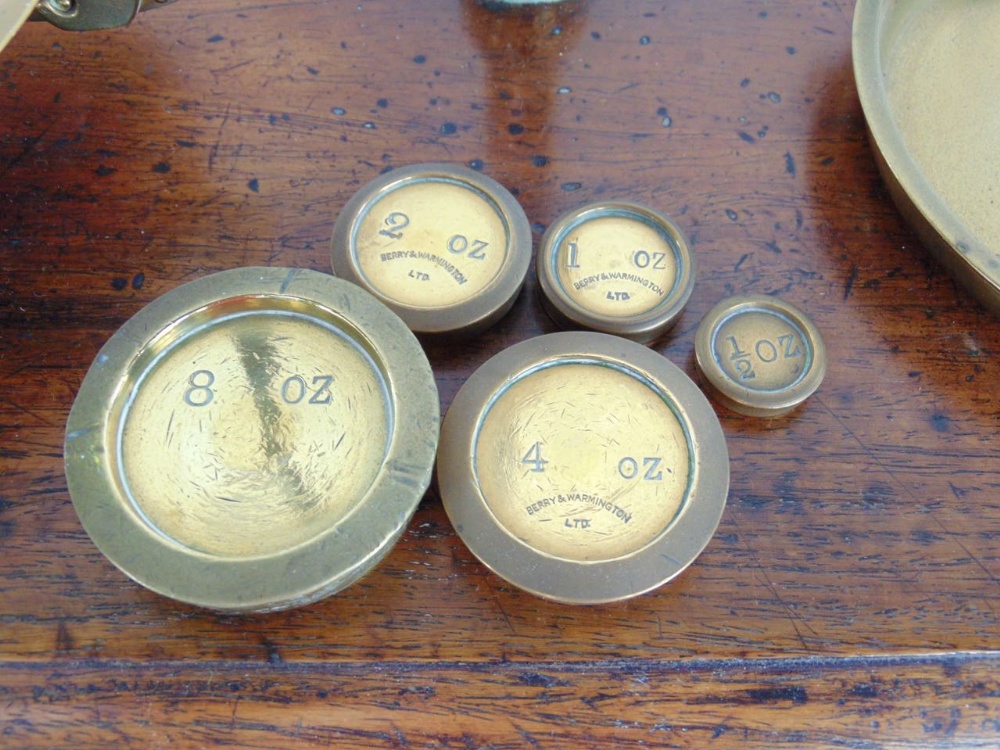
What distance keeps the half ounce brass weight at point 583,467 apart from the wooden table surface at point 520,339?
95 millimetres

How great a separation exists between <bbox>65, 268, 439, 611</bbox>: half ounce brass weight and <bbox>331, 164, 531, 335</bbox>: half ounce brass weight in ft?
0.37

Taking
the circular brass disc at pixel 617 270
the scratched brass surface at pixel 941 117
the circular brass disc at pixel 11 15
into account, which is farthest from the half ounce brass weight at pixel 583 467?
the circular brass disc at pixel 11 15

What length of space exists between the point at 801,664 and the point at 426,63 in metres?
1.00

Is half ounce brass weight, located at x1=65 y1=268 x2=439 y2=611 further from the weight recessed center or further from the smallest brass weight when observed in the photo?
the smallest brass weight

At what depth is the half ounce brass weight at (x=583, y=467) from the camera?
853 mm

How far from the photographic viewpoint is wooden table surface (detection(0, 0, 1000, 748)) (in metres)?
0.89

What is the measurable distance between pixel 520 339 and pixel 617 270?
0.15m

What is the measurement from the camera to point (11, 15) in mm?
853

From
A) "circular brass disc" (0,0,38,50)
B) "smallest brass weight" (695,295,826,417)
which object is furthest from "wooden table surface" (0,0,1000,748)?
"circular brass disc" (0,0,38,50)

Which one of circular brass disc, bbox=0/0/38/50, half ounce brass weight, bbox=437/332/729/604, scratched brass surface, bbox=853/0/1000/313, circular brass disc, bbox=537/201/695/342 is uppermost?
circular brass disc, bbox=0/0/38/50

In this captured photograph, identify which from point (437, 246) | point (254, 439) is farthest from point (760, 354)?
point (254, 439)

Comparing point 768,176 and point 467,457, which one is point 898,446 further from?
point 467,457

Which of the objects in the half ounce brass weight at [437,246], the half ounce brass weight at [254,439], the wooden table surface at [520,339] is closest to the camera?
the half ounce brass weight at [254,439]

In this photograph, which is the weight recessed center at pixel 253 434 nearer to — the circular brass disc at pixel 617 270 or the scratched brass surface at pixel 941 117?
the circular brass disc at pixel 617 270
